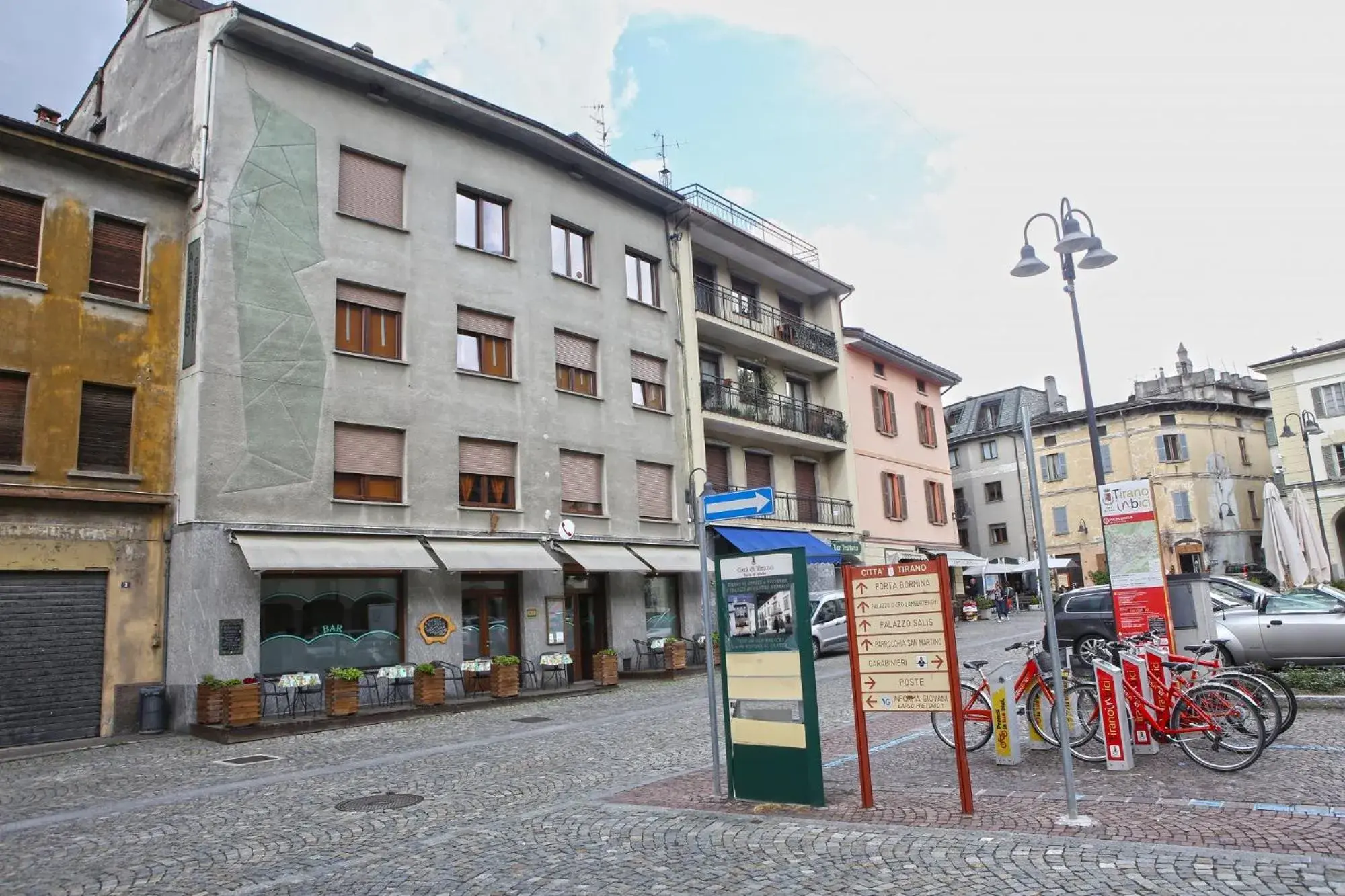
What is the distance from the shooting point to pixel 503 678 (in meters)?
18.0

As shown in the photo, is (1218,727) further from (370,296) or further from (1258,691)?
(370,296)

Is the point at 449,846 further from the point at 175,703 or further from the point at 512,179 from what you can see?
the point at 512,179

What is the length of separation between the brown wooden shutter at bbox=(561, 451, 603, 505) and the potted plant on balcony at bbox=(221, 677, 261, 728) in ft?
27.6

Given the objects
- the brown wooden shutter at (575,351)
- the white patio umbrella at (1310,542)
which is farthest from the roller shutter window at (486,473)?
the white patio umbrella at (1310,542)

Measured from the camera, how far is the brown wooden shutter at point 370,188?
1906cm

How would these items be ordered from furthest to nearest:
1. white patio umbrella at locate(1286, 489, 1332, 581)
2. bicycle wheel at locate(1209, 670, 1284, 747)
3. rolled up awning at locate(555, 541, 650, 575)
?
rolled up awning at locate(555, 541, 650, 575) < white patio umbrella at locate(1286, 489, 1332, 581) < bicycle wheel at locate(1209, 670, 1284, 747)

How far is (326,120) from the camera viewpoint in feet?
61.8

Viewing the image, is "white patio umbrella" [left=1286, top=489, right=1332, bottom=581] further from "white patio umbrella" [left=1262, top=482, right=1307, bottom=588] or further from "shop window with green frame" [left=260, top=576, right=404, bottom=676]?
"shop window with green frame" [left=260, top=576, right=404, bottom=676]

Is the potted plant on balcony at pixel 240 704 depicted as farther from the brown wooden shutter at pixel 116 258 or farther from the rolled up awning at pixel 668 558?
the rolled up awning at pixel 668 558

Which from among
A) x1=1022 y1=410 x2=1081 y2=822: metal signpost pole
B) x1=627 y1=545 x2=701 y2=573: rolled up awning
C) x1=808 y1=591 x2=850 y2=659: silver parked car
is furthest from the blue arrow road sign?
x1=808 y1=591 x2=850 y2=659: silver parked car

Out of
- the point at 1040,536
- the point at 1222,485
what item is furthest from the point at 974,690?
the point at 1222,485

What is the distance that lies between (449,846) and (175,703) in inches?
411

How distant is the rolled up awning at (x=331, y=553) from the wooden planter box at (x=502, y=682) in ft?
7.39

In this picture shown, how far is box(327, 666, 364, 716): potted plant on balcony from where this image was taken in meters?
15.6
